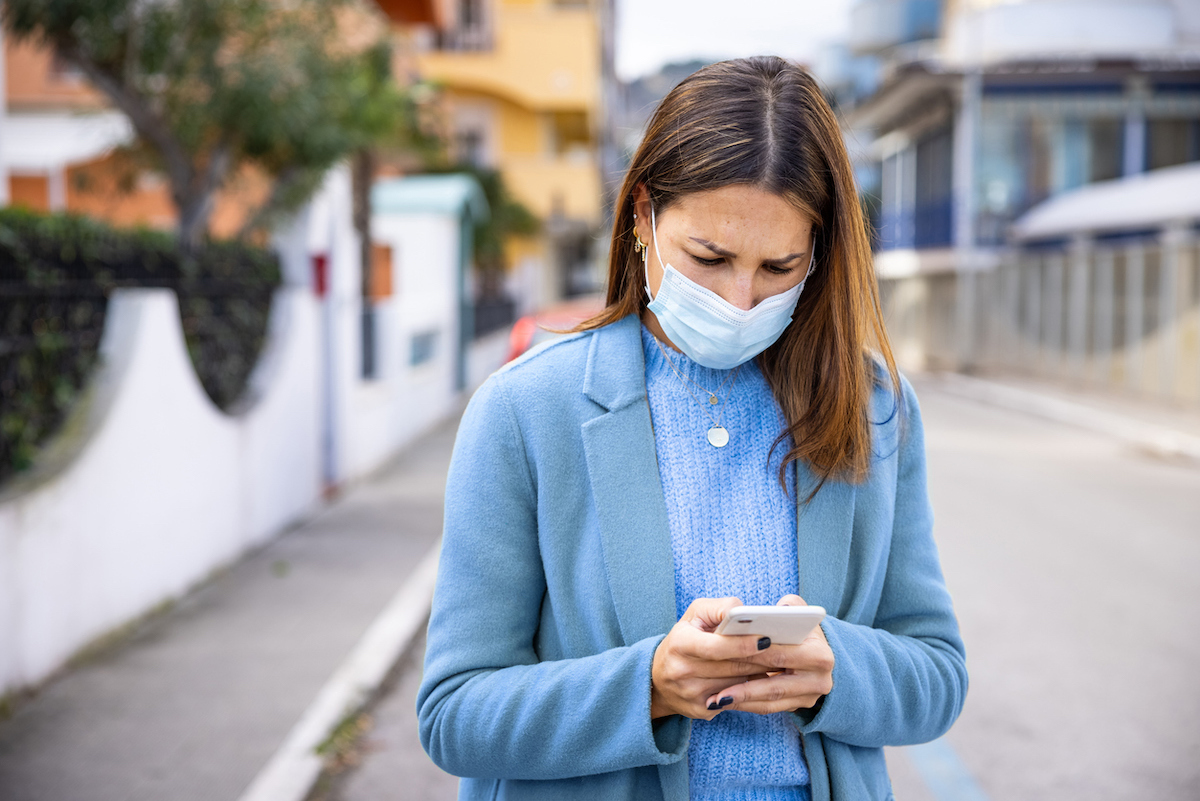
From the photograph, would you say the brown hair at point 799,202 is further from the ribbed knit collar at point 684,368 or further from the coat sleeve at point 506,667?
the coat sleeve at point 506,667

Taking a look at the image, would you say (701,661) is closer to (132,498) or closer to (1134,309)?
(132,498)

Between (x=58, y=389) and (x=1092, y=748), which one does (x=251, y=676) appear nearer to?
(x=58, y=389)

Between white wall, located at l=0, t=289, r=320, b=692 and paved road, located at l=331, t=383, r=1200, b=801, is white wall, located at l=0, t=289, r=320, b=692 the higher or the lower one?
the higher one

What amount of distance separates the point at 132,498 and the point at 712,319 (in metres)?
4.94

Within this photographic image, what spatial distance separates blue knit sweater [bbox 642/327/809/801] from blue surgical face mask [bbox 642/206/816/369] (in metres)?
0.08

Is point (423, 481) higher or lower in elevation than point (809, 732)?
lower

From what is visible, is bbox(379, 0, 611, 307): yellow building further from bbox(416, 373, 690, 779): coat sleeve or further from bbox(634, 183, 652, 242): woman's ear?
bbox(416, 373, 690, 779): coat sleeve

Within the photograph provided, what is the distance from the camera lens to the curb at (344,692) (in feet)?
13.5

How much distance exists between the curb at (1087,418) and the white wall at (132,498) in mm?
9500

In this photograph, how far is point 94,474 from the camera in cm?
554

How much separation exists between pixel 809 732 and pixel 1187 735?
12.4 feet

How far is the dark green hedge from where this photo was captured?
520 centimetres

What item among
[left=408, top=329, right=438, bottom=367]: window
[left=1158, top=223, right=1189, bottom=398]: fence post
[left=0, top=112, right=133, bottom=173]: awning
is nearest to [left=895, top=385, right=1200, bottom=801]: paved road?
[left=408, top=329, right=438, bottom=367]: window

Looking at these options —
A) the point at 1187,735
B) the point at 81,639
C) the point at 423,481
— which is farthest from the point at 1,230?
the point at 423,481
